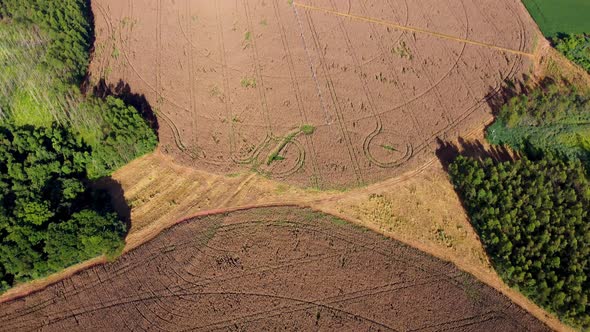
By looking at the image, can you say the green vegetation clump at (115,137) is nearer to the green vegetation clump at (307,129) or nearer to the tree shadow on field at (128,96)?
the tree shadow on field at (128,96)

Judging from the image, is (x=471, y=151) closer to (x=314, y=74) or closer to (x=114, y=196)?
(x=314, y=74)

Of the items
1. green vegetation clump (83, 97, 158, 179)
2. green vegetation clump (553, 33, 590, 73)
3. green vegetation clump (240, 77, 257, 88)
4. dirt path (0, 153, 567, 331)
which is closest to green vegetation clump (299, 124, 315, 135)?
dirt path (0, 153, 567, 331)

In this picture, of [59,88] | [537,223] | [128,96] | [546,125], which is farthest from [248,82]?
[546,125]

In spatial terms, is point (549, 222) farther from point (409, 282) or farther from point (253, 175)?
point (253, 175)

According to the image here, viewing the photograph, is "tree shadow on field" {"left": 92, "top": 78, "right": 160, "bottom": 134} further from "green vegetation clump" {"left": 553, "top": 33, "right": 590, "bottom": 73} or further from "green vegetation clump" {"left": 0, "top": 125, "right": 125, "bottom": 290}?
"green vegetation clump" {"left": 553, "top": 33, "right": 590, "bottom": 73}

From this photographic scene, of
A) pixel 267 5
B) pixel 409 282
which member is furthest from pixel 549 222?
pixel 267 5

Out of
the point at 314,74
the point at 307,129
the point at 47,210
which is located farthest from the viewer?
the point at 314,74

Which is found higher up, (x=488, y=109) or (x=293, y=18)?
(x=293, y=18)
